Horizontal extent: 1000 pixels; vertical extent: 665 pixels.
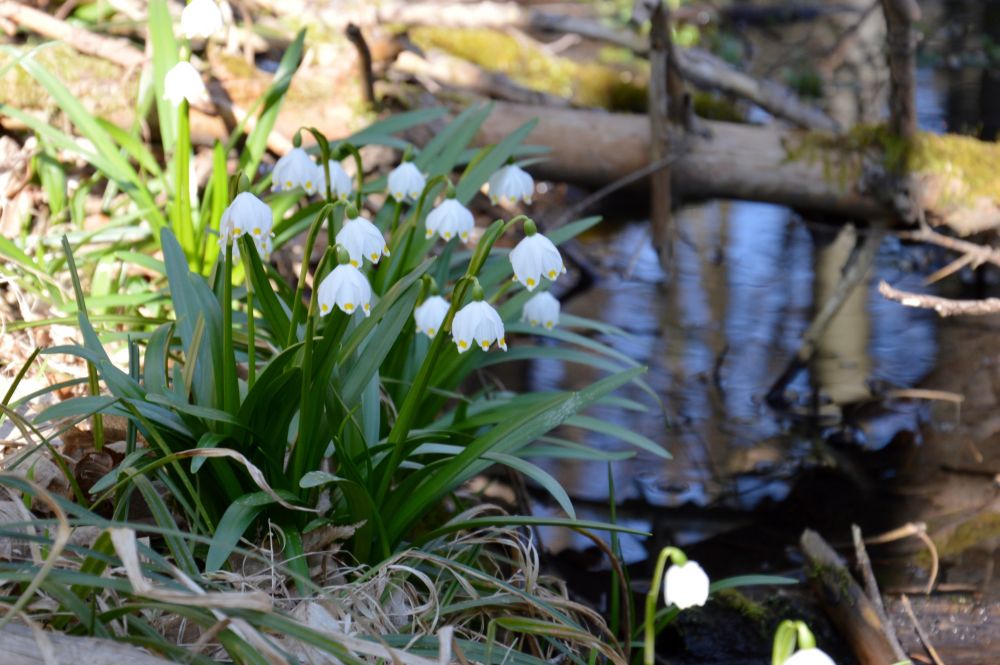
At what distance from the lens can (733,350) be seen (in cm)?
453

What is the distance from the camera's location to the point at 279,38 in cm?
446

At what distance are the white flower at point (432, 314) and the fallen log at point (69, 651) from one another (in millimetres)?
694

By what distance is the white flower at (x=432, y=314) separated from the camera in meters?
1.77

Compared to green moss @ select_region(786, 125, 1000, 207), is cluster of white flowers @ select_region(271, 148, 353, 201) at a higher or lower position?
higher

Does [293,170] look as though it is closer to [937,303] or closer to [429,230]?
[429,230]

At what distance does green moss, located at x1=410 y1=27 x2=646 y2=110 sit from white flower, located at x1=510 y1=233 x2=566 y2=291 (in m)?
3.64

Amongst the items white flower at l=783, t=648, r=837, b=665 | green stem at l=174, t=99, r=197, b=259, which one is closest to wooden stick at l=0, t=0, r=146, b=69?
green stem at l=174, t=99, r=197, b=259

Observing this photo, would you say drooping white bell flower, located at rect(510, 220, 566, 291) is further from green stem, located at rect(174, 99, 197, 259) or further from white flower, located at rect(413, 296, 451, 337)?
green stem, located at rect(174, 99, 197, 259)

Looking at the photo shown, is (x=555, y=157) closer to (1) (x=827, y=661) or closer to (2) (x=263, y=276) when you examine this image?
(2) (x=263, y=276)

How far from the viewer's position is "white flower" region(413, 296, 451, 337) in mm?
1766

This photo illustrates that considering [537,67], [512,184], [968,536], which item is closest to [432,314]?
[512,184]

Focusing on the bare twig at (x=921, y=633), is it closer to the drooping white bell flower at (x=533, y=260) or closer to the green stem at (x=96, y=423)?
the drooping white bell flower at (x=533, y=260)

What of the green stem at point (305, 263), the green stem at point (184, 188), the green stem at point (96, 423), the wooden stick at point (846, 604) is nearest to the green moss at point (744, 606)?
the wooden stick at point (846, 604)

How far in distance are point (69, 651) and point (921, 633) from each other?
1895mm
